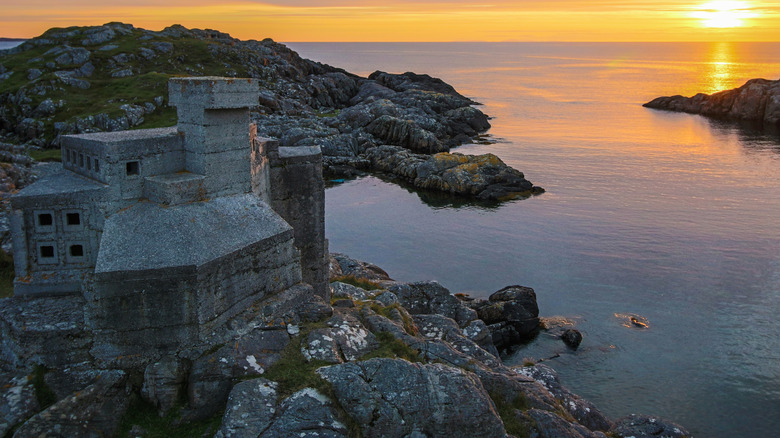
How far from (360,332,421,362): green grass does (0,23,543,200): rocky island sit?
5130cm

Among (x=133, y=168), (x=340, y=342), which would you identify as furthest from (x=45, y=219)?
(x=340, y=342)

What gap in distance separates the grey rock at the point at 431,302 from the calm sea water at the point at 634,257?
190 inches

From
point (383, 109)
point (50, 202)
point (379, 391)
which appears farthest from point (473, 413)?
point (383, 109)

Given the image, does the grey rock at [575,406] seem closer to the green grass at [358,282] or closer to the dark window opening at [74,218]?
the green grass at [358,282]

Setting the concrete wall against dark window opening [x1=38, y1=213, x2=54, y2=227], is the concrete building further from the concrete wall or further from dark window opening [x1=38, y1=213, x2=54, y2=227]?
the concrete wall

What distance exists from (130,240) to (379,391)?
898 cm

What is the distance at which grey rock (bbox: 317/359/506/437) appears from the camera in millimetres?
18625

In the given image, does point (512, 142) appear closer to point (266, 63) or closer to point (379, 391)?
point (266, 63)

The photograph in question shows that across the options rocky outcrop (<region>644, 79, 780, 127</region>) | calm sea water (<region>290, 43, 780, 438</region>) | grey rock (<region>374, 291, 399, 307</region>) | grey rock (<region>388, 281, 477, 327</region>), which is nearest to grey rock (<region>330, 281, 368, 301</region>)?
grey rock (<region>374, 291, 399, 307</region>)

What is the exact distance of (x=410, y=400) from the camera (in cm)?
1903

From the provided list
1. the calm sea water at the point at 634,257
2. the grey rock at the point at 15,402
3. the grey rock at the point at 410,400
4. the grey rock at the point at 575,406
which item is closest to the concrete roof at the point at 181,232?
the grey rock at the point at 15,402

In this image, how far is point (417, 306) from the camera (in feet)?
119

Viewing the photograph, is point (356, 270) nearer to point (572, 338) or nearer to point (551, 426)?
point (572, 338)

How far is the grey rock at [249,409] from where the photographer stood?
56.9ft
